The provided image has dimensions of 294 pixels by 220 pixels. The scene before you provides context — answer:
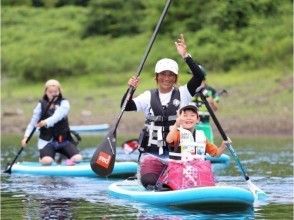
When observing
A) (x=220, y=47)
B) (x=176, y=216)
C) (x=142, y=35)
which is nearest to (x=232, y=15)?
(x=220, y=47)

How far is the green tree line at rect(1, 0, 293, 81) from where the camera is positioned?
30.6 metres

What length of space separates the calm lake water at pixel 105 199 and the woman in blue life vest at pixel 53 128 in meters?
0.68

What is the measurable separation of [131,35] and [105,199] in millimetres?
29344

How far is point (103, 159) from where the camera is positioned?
10.5 meters

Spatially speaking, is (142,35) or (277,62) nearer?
(277,62)

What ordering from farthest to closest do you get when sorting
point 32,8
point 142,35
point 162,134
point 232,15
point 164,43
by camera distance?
point 32,8 → point 142,35 → point 164,43 → point 232,15 → point 162,134

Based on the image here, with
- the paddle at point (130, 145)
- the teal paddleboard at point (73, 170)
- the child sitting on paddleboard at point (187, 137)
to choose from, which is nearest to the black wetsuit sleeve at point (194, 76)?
the child sitting on paddleboard at point (187, 137)

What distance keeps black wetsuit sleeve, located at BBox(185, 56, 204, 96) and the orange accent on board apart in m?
1.23

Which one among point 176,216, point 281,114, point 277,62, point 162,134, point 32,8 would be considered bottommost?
point 176,216

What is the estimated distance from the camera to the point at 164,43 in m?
33.5

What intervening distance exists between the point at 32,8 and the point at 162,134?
127ft

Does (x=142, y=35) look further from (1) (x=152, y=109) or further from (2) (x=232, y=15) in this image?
(1) (x=152, y=109)

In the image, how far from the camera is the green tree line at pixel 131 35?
30.6 metres

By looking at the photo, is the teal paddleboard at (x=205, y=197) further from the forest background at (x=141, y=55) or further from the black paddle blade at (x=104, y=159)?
the forest background at (x=141, y=55)
